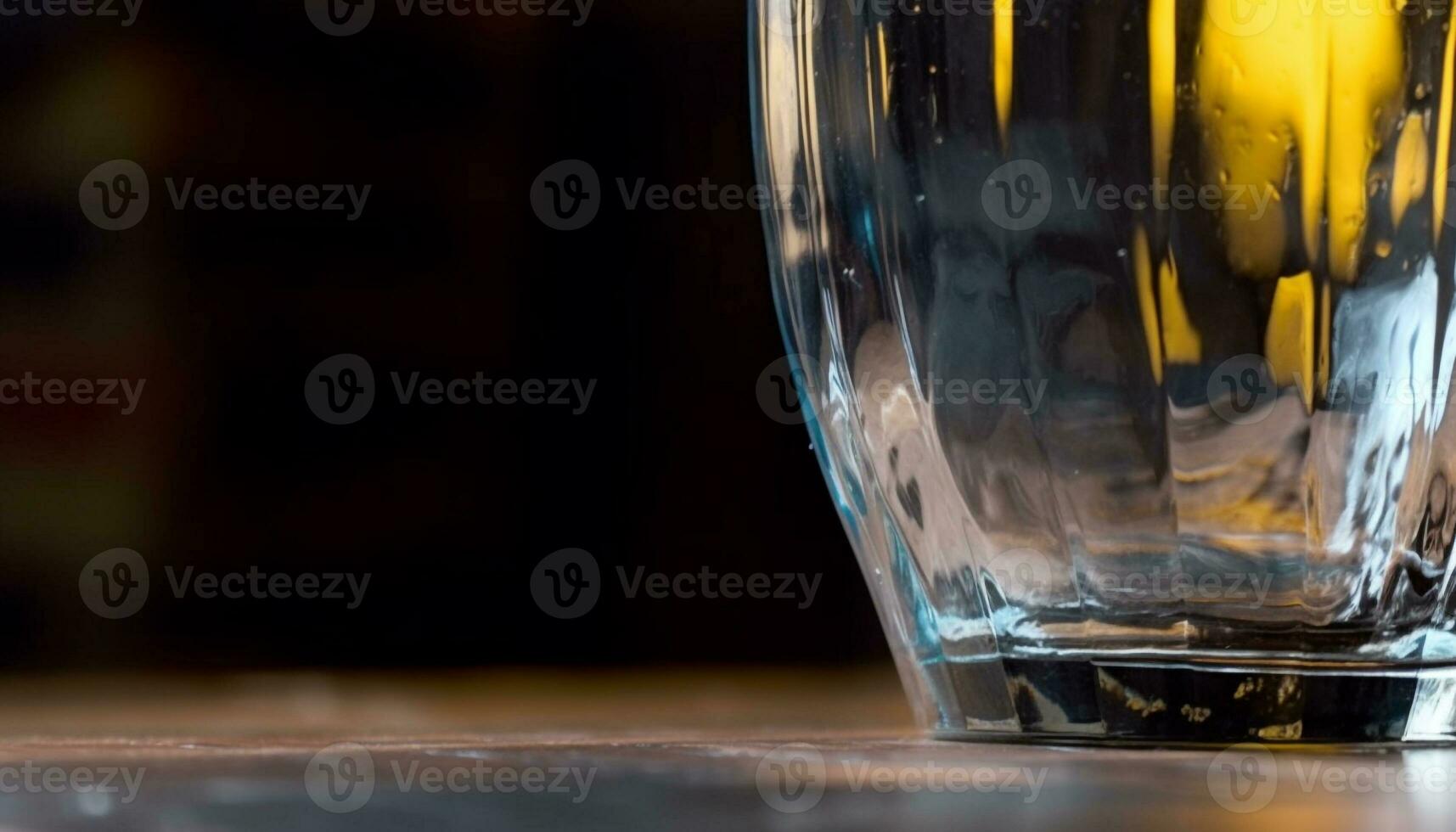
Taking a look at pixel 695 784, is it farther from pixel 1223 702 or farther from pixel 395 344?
pixel 395 344

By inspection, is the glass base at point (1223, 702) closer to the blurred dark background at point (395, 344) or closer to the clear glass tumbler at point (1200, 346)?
the clear glass tumbler at point (1200, 346)

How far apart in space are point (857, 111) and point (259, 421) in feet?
3.78

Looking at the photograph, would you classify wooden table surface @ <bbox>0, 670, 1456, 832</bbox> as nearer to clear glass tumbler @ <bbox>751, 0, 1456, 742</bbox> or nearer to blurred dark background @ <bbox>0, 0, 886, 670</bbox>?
clear glass tumbler @ <bbox>751, 0, 1456, 742</bbox>

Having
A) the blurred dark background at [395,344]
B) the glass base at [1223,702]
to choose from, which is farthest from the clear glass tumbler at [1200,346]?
the blurred dark background at [395,344]

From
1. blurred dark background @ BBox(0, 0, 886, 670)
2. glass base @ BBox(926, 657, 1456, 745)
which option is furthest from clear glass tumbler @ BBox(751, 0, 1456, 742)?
blurred dark background @ BBox(0, 0, 886, 670)

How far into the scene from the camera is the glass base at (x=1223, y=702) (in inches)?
7.3

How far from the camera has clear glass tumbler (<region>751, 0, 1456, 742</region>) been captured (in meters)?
0.19

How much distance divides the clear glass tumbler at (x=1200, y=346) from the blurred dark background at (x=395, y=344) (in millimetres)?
1081

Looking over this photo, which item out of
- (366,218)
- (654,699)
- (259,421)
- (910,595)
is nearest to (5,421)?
(259,421)

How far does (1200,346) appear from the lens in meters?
0.19

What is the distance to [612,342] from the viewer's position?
1.32m

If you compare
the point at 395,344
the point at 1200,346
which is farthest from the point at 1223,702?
the point at 395,344

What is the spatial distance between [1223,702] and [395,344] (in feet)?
3.81

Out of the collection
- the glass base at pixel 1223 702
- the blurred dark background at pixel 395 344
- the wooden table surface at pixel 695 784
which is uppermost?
the wooden table surface at pixel 695 784
